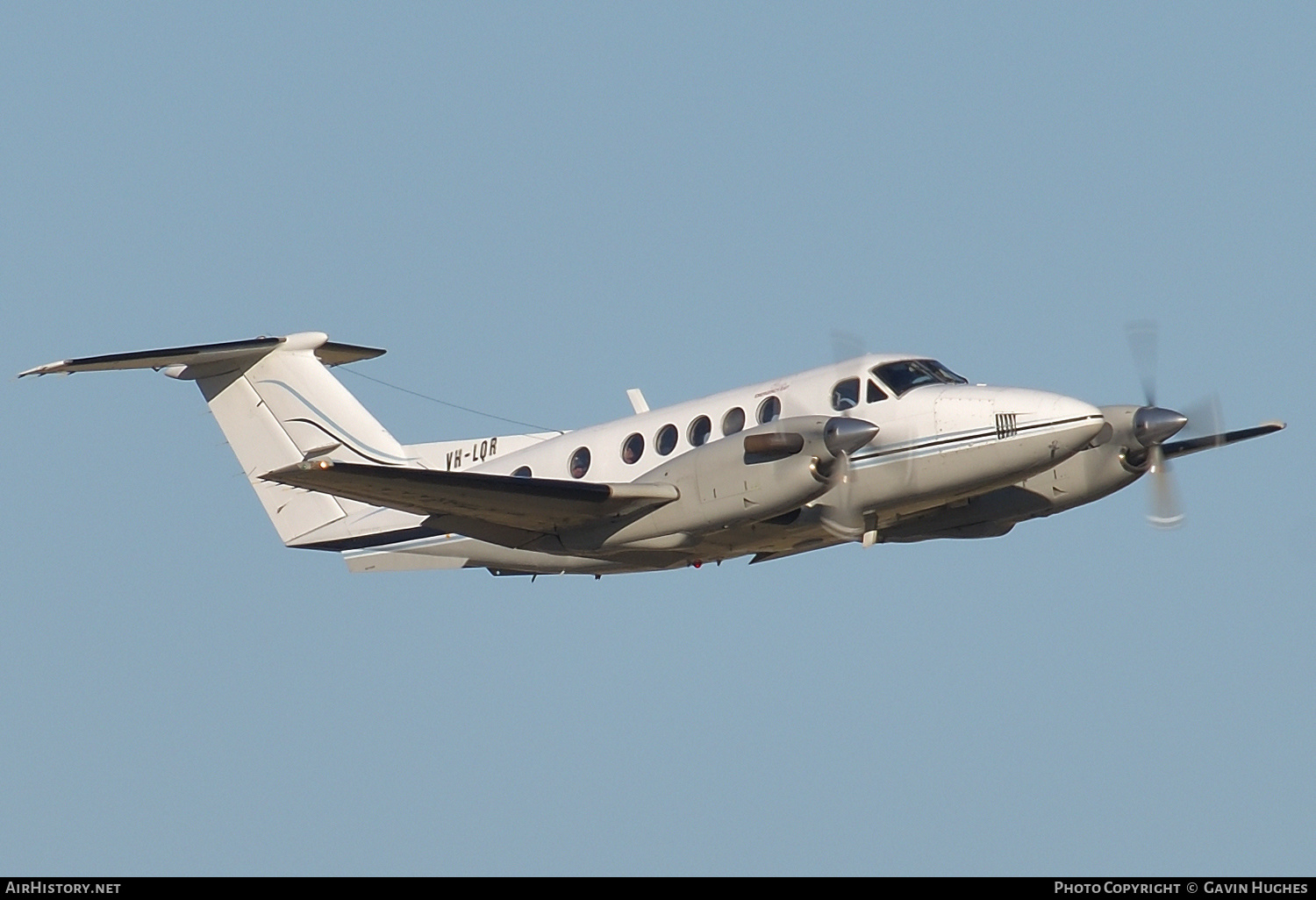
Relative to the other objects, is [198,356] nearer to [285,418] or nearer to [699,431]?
[285,418]

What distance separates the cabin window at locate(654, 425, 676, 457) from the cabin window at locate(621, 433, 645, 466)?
20cm

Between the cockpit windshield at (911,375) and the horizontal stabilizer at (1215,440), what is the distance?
3.35 meters

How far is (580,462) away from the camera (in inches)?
768

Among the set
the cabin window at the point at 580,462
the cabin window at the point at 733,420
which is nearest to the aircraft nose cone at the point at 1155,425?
the cabin window at the point at 733,420

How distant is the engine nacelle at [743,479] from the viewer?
16.9 meters

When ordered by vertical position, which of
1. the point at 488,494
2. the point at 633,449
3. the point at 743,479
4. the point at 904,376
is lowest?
the point at 743,479

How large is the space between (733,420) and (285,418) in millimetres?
6257

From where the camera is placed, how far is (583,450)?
19578 mm

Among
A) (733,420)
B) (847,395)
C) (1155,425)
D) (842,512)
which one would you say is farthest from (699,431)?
(1155,425)

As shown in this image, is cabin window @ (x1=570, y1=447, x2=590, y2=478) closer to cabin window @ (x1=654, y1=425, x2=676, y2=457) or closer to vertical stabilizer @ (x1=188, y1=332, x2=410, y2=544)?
cabin window @ (x1=654, y1=425, x2=676, y2=457)
